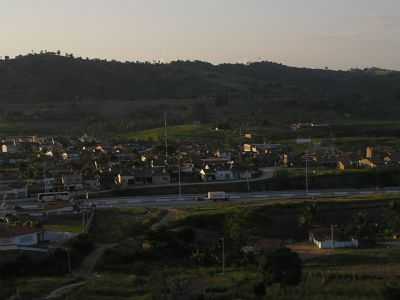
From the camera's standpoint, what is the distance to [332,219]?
26.6 meters

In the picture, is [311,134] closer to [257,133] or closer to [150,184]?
[257,133]

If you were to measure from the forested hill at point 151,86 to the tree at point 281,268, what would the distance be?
5885 cm

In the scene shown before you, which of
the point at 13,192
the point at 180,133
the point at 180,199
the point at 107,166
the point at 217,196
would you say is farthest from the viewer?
the point at 180,133

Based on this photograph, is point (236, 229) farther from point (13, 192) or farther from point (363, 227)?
point (13, 192)

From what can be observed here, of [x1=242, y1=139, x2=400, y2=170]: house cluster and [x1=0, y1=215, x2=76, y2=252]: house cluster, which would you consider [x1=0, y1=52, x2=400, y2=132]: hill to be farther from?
[x1=0, y1=215, x2=76, y2=252]: house cluster

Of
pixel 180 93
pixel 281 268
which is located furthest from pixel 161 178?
pixel 180 93

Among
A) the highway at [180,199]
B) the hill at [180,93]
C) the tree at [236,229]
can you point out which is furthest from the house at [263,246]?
the hill at [180,93]

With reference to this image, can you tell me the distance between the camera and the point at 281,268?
1600 centimetres

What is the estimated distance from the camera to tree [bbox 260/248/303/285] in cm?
1588

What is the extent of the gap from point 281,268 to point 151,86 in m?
81.4

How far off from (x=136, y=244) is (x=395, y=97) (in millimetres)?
73377

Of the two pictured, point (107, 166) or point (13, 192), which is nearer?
point (13, 192)

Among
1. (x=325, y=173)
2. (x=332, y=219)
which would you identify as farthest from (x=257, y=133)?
(x=332, y=219)

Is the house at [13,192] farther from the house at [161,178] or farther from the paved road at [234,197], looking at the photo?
the house at [161,178]
